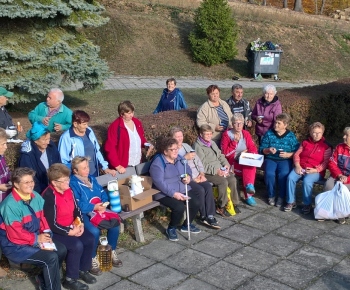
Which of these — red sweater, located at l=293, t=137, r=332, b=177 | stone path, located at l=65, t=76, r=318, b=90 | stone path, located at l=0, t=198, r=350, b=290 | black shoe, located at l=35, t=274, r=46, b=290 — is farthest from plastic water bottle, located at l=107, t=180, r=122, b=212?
stone path, located at l=65, t=76, r=318, b=90

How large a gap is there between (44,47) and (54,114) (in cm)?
562

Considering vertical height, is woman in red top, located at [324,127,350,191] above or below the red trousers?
above

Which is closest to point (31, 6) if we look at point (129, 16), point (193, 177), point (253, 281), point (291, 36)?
point (193, 177)

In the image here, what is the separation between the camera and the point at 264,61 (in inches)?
818

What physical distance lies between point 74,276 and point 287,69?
19533 mm

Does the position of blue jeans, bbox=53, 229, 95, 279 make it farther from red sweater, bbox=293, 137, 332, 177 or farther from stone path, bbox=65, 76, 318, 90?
stone path, bbox=65, 76, 318, 90

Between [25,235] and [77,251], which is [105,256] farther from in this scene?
[25,235]

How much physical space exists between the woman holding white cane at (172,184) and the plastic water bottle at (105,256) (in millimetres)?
1036

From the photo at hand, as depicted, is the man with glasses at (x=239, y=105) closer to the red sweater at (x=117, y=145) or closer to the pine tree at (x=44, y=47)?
the red sweater at (x=117, y=145)

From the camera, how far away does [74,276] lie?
Answer: 16.7 feet

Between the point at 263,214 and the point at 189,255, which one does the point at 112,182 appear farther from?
the point at 263,214

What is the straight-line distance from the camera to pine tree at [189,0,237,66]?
72.7 feet

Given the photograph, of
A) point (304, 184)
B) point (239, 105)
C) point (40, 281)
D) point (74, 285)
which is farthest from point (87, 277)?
point (239, 105)

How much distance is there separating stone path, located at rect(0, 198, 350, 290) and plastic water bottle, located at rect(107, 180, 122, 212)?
52 centimetres
